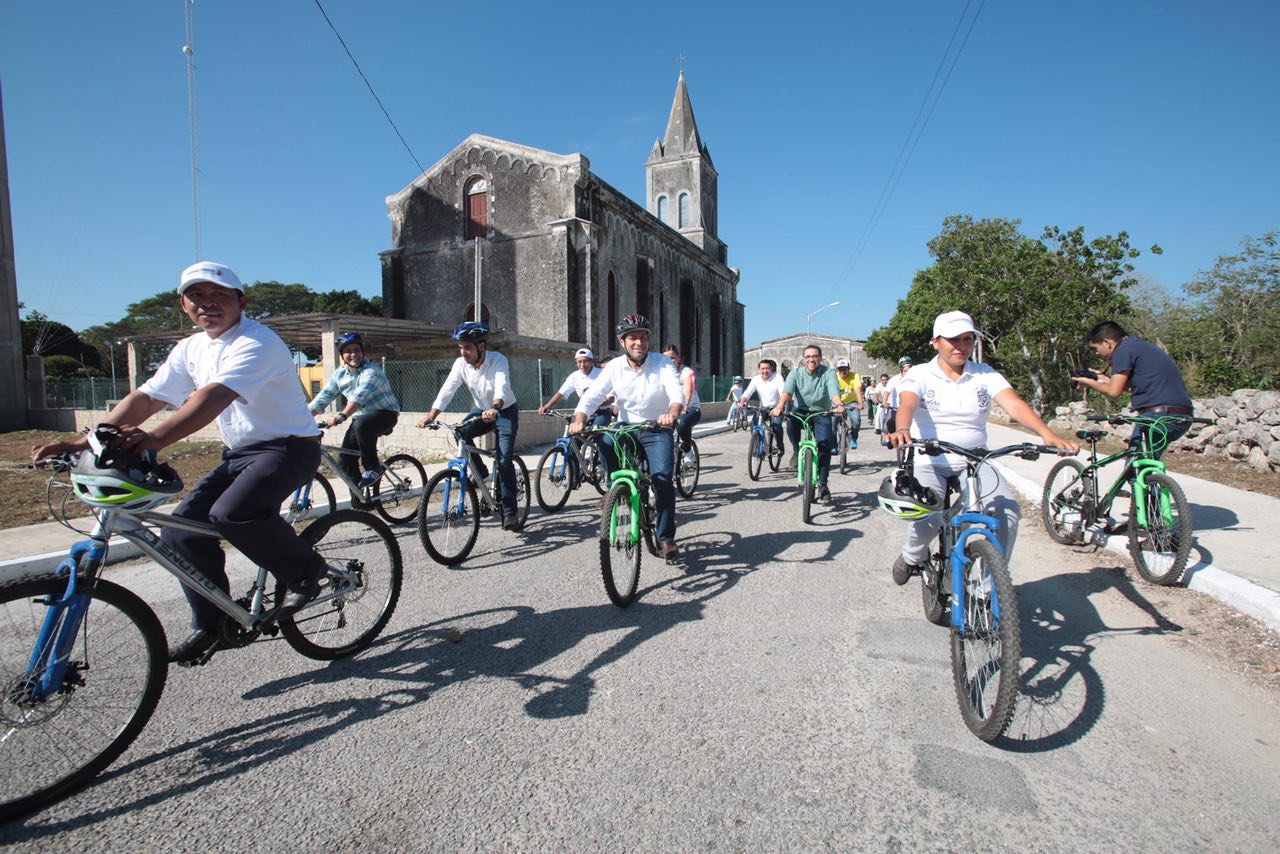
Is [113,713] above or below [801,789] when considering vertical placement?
above

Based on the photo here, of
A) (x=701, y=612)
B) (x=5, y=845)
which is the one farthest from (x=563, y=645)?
(x=5, y=845)

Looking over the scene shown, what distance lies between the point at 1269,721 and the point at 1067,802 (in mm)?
1432

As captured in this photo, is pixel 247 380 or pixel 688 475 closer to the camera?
pixel 247 380

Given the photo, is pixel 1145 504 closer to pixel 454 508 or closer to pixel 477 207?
pixel 454 508

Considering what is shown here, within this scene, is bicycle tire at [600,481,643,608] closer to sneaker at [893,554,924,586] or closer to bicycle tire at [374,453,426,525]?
sneaker at [893,554,924,586]

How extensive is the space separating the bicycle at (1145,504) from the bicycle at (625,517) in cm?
336

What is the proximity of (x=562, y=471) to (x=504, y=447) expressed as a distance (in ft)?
4.72

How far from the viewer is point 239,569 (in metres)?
5.25

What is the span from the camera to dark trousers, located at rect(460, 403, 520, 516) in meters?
6.11

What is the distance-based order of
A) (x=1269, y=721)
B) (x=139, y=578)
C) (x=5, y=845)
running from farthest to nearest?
(x=139, y=578) < (x=1269, y=721) < (x=5, y=845)

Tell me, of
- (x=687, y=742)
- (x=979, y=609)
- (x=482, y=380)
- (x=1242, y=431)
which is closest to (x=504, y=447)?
(x=482, y=380)

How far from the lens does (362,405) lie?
21.5 ft

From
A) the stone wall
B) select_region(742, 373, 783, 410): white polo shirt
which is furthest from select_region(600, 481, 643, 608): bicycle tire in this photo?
the stone wall

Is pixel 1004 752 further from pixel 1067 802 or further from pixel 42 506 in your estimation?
pixel 42 506
